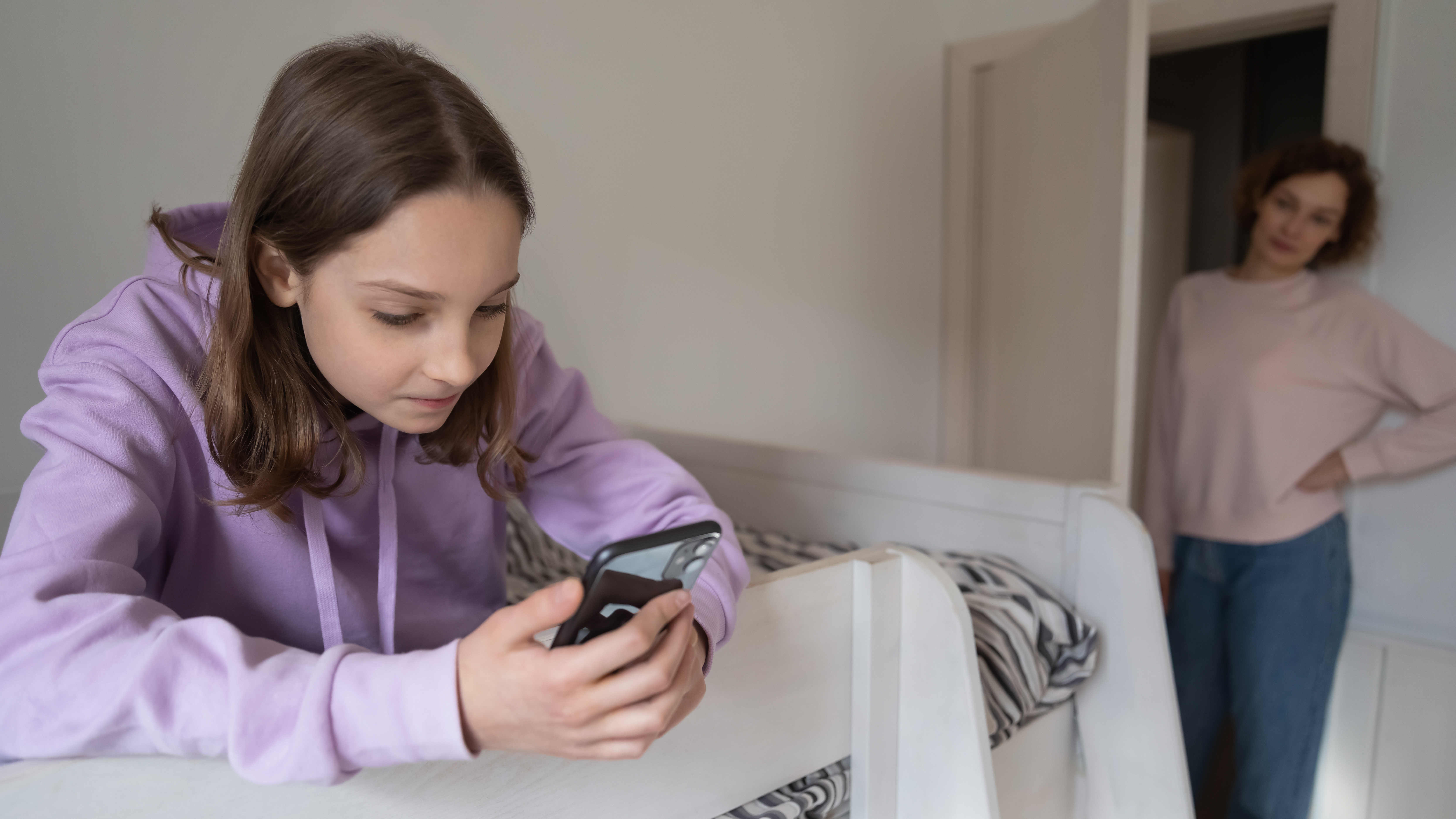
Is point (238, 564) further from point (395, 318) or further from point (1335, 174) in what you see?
point (1335, 174)

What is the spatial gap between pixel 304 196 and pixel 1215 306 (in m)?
1.70

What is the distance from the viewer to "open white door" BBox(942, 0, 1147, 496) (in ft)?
4.68

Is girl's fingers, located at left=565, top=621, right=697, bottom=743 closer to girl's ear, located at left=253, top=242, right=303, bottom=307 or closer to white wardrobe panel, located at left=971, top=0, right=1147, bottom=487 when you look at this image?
girl's ear, located at left=253, top=242, right=303, bottom=307

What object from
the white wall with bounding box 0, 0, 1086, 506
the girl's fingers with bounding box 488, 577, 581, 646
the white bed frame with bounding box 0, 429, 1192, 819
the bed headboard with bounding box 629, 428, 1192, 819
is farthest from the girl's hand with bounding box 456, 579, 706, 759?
the white wall with bounding box 0, 0, 1086, 506

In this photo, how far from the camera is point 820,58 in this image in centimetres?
194

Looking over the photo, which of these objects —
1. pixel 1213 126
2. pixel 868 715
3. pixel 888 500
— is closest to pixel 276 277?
pixel 868 715

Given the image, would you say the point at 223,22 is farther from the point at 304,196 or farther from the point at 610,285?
the point at 304,196

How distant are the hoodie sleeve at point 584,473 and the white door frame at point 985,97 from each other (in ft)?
5.33

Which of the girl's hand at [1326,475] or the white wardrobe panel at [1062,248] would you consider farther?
the girl's hand at [1326,475]

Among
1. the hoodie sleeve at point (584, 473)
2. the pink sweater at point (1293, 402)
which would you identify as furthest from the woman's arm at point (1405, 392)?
the hoodie sleeve at point (584, 473)

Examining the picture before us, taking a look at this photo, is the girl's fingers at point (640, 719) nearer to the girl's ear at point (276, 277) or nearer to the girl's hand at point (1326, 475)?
the girl's ear at point (276, 277)

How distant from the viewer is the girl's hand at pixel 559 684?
417mm

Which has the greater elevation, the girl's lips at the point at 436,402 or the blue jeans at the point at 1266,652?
the girl's lips at the point at 436,402

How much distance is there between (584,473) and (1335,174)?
1546 millimetres
